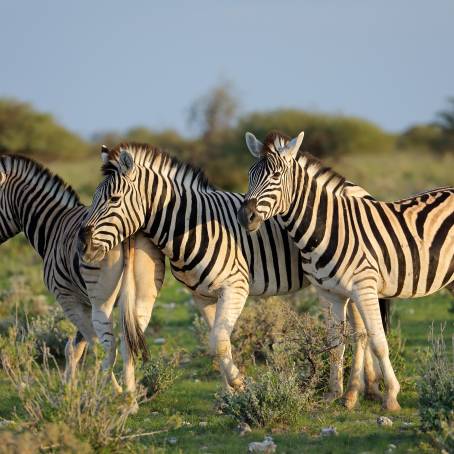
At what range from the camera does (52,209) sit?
8.61 m

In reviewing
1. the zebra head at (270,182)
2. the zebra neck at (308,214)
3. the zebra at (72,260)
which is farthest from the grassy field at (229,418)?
the zebra head at (270,182)

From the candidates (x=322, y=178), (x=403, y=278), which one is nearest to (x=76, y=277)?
(x=322, y=178)

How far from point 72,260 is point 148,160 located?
1.20 meters

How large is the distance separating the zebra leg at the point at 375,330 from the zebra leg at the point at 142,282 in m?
1.86

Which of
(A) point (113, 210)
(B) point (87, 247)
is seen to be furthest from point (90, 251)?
(A) point (113, 210)

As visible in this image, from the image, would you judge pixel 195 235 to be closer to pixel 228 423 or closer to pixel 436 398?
pixel 228 423

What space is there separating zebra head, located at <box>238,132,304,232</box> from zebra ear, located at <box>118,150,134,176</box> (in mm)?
1054

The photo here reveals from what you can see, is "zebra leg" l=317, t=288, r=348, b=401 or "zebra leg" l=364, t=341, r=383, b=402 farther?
"zebra leg" l=364, t=341, r=383, b=402

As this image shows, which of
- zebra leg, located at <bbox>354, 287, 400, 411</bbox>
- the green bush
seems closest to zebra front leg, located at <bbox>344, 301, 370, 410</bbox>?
zebra leg, located at <bbox>354, 287, 400, 411</bbox>

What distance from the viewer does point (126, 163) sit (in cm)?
732

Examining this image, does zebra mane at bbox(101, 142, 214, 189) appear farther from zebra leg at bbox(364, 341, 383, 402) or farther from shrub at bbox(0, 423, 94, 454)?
shrub at bbox(0, 423, 94, 454)

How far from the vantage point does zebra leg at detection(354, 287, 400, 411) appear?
716 cm

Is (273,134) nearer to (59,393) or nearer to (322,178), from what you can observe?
(322,178)

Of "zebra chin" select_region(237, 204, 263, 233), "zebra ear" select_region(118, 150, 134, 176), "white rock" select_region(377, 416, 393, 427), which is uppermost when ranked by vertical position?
"zebra ear" select_region(118, 150, 134, 176)
